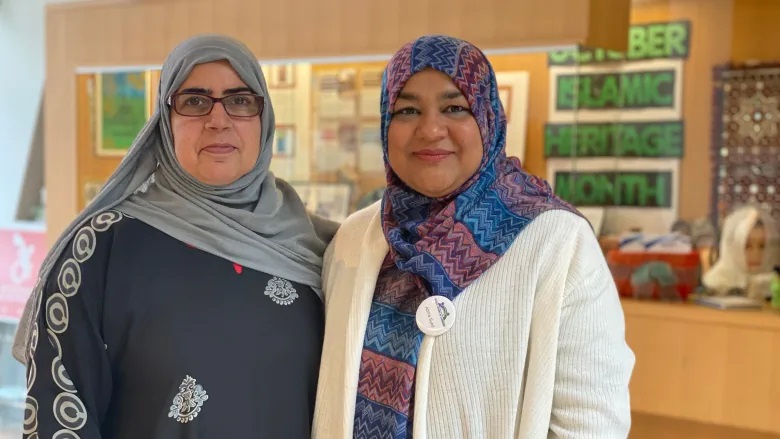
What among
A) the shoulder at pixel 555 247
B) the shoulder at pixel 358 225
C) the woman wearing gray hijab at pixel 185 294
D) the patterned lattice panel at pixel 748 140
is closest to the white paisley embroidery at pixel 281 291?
the woman wearing gray hijab at pixel 185 294

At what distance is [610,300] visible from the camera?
1.55 metres

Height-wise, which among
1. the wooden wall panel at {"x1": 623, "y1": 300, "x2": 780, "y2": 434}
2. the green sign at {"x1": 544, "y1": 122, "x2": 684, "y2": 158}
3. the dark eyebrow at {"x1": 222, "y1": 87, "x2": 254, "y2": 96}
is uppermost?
the dark eyebrow at {"x1": 222, "y1": 87, "x2": 254, "y2": 96}

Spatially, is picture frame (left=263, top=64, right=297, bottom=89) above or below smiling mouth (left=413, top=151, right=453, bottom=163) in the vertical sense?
above

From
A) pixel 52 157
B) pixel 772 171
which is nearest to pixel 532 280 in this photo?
pixel 772 171

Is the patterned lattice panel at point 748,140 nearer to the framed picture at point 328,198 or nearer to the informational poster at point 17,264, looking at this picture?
the framed picture at point 328,198

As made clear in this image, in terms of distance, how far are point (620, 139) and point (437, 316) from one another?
2150mm

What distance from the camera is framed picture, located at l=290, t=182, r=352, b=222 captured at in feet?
12.2

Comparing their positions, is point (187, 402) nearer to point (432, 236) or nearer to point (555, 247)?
point (432, 236)

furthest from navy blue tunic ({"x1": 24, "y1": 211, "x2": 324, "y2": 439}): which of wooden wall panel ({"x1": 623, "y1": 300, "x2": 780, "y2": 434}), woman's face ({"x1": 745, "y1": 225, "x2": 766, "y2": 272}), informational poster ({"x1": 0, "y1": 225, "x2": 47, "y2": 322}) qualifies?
informational poster ({"x1": 0, "y1": 225, "x2": 47, "y2": 322})

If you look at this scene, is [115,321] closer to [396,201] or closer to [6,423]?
[396,201]

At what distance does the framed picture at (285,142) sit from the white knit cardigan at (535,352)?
2345 mm

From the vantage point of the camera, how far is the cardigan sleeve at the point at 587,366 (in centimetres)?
149

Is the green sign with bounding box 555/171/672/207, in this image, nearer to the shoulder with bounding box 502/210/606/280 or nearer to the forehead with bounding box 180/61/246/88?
the shoulder with bounding box 502/210/606/280

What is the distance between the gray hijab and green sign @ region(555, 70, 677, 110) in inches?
64.9
